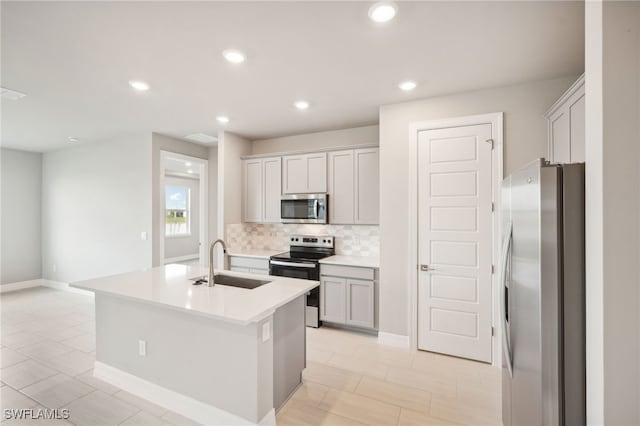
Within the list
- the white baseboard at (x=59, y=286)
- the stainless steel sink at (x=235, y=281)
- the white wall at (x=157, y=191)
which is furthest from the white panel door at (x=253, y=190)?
the white baseboard at (x=59, y=286)

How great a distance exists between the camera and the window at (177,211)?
8.34m

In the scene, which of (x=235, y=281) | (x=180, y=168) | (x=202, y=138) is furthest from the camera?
(x=180, y=168)

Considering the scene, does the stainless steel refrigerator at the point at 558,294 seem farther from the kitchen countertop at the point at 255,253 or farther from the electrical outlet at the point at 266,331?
the kitchen countertop at the point at 255,253

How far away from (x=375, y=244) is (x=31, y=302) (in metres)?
5.82

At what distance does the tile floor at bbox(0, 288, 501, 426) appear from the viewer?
81.7 inches

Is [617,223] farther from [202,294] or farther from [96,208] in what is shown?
[96,208]

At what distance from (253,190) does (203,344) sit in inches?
112

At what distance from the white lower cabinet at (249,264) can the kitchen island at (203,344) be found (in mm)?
1476

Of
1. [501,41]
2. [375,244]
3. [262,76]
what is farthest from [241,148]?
[501,41]

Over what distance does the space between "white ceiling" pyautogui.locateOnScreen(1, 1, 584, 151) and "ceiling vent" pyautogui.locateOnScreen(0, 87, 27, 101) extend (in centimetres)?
11

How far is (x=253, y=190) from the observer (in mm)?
4527

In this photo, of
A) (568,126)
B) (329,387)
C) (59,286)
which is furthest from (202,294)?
(59,286)

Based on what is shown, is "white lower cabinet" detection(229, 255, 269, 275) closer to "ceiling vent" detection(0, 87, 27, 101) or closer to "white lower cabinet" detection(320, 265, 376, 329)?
"white lower cabinet" detection(320, 265, 376, 329)

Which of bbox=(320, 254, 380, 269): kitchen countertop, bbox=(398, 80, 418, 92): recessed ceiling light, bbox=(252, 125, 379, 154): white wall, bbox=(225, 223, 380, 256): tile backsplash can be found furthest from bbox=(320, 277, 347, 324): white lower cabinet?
bbox=(398, 80, 418, 92): recessed ceiling light
